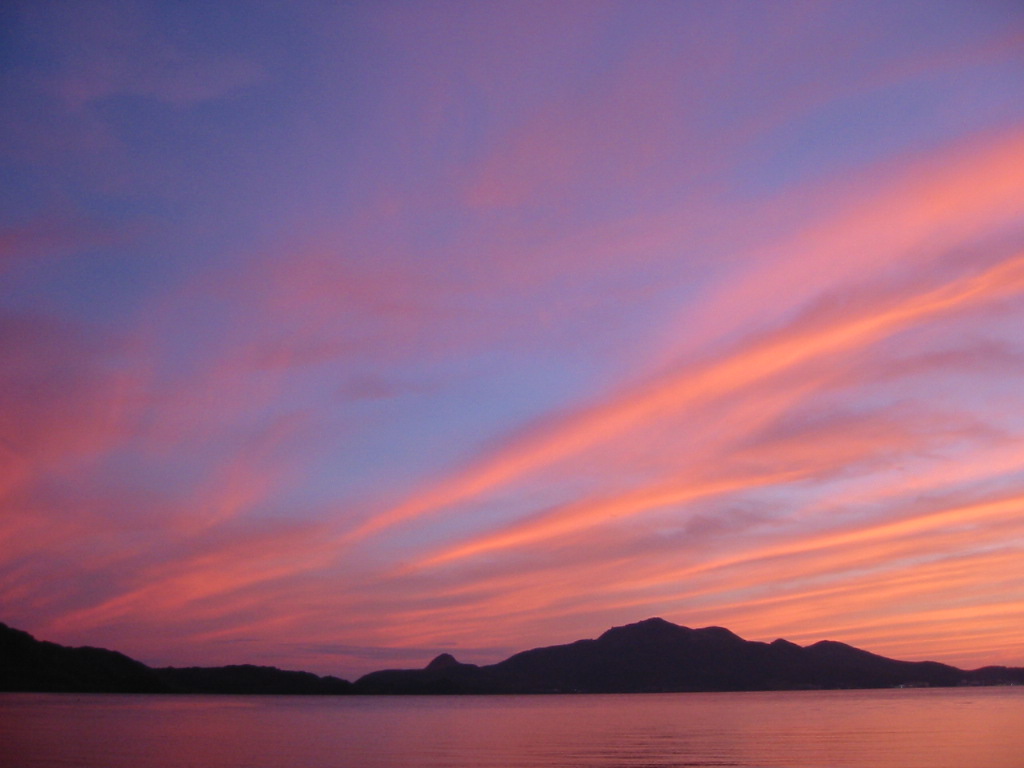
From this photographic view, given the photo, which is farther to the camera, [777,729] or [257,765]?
[777,729]

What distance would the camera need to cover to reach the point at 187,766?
1761 inches

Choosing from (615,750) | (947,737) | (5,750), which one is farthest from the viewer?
(947,737)

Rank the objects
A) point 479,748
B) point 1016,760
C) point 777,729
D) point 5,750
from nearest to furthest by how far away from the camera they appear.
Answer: point 1016,760, point 5,750, point 479,748, point 777,729

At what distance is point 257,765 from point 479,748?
17.3 meters

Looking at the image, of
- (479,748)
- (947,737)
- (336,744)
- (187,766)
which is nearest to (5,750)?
(187,766)

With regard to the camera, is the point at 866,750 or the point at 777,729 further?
the point at 777,729

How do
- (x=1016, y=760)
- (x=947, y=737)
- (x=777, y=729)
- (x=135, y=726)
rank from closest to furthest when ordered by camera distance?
1. (x=1016, y=760)
2. (x=947, y=737)
3. (x=777, y=729)
4. (x=135, y=726)

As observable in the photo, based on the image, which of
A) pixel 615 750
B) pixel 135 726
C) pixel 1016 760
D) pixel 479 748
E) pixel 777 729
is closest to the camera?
pixel 1016 760

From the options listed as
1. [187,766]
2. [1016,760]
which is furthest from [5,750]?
[1016,760]

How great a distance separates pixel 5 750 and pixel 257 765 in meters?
16.3

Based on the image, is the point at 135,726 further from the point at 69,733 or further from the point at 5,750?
the point at 5,750

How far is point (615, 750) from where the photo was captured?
5350cm

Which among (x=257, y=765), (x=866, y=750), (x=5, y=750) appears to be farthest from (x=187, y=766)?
(x=866, y=750)

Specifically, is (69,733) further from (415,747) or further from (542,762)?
(542,762)
